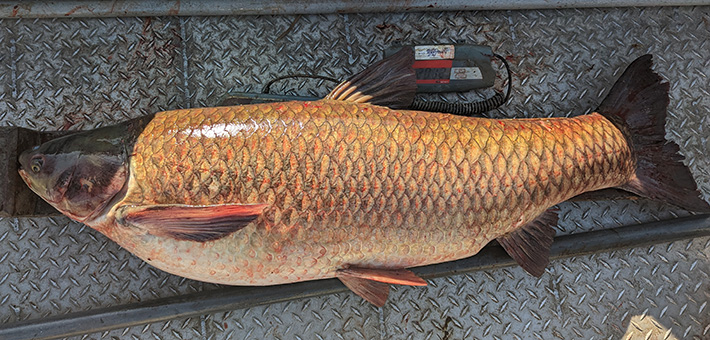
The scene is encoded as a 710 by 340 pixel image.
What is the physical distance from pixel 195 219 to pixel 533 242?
1.69m

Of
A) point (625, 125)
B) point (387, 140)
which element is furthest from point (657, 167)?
point (387, 140)

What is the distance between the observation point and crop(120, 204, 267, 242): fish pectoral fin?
200 centimetres

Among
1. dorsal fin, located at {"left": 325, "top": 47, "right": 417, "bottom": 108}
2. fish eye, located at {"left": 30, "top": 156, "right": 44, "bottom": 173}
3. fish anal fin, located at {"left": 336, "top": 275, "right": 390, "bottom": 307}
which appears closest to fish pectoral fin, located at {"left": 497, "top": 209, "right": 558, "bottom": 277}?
fish anal fin, located at {"left": 336, "top": 275, "right": 390, "bottom": 307}

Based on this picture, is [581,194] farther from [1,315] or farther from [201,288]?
[1,315]

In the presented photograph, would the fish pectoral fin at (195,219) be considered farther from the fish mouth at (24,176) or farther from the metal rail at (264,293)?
the metal rail at (264,293)

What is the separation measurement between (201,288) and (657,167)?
258 centimetres

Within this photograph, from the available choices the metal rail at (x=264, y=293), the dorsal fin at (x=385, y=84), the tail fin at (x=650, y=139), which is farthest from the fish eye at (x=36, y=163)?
the tail fin at (x=650, y=139)

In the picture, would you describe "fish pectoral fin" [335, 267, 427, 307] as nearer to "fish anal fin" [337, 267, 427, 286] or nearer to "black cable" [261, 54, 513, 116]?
"fish anal fin" [337, 267, 427, 286]

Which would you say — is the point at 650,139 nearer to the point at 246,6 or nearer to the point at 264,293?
the point at 264,293

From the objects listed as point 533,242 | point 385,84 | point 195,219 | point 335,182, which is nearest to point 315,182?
point 335,182

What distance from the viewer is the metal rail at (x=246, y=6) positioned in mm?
2822

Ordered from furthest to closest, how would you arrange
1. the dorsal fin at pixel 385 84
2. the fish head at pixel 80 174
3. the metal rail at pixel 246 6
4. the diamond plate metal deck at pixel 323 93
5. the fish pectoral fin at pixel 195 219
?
the metal rail at pixel 246 6
the diamond plate metal deck at pixel 323 93
the dorsal fin at pixel 385 84
the fish head at pixel 80 174
the fish pectoral fin at pixel 195 219

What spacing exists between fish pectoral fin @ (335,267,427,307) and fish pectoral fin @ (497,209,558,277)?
1.78 ft

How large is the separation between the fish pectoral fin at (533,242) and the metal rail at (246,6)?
1399 millimetres
